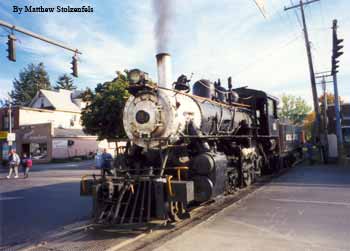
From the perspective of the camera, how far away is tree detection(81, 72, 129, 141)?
2123cm

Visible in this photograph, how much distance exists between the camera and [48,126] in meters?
34.2

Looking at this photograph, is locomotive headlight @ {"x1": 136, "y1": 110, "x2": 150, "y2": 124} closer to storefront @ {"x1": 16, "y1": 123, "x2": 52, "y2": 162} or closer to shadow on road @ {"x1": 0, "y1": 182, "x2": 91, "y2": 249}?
shadow on road @ {"x1": 0, "y1": 182, "x2": 91, "y2": 249}

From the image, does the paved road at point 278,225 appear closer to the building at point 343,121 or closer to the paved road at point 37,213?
the paved road at point 37,213

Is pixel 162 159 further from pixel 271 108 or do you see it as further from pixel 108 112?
pixel 108 112

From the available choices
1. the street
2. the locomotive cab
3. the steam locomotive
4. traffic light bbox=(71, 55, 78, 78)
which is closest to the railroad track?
the street

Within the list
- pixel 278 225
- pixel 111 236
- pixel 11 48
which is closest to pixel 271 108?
pixel 278 225

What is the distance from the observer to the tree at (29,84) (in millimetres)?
70125

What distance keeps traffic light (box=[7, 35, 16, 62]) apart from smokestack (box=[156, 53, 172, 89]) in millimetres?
5460

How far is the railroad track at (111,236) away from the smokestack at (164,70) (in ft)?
10.2

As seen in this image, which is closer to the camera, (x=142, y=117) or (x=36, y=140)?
(x=142, y=117)

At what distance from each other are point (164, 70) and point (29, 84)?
2914 inches

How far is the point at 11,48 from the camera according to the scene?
9.55 metres

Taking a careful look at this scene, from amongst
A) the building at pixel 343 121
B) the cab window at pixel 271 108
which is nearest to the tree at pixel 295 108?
the building at pixel 343 121

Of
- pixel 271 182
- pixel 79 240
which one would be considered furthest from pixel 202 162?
pixel 271 182
